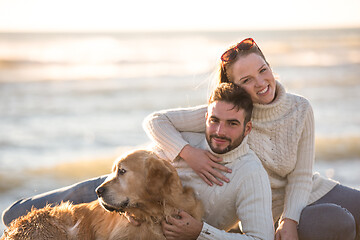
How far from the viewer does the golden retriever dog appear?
339cm

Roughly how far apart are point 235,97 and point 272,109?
490mm

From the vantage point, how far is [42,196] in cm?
457

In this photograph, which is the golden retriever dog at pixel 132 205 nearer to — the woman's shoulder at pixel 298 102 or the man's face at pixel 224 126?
the man's face at pixel 224 126

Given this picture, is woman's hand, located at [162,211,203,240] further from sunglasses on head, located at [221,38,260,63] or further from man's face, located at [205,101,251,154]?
sunglasses on head, located at [221,38,260,63]

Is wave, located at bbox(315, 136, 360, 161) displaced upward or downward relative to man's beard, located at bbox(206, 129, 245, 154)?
downward

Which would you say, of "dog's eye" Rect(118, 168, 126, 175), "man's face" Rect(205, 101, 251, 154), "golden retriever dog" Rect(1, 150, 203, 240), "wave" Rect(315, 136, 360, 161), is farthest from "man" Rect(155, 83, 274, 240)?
"wave" Rect(315, 136, 360, 161)

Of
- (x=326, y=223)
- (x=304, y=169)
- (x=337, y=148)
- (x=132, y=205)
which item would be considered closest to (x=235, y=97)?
(x=304, y=169)

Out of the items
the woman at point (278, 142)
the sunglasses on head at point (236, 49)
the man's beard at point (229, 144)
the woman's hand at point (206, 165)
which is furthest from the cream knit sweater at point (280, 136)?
the sunglasses on head at point (236, 49)

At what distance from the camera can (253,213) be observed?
11.2 feet

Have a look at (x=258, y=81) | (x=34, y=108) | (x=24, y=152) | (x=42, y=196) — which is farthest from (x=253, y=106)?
(x=34, y=108)

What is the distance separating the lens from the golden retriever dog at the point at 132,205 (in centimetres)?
339

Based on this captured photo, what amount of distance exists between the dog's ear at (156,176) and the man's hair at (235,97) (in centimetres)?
65

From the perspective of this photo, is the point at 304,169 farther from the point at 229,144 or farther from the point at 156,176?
the point at 156,176

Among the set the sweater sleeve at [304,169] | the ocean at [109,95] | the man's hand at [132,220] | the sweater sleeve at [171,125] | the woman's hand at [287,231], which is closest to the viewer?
the man's hand at [132,220]
